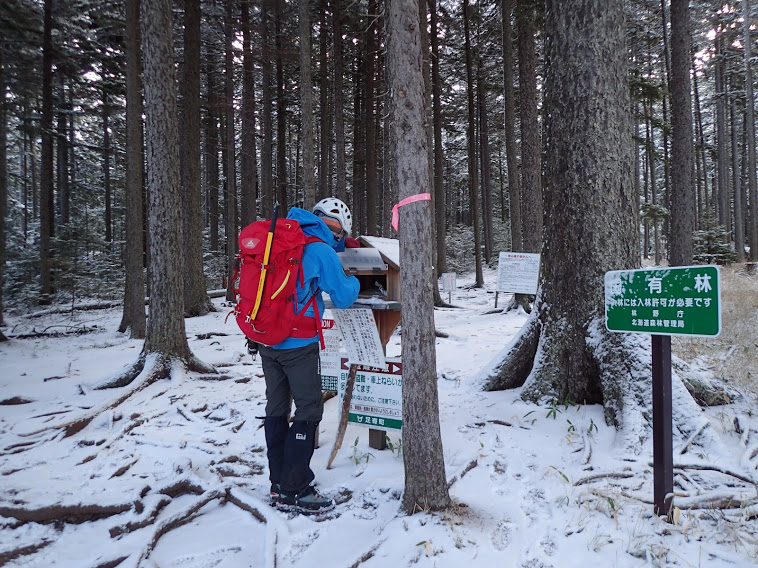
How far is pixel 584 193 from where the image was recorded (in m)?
4.48

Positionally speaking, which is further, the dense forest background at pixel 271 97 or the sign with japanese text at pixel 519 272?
the dense forest background at pixel 271 97

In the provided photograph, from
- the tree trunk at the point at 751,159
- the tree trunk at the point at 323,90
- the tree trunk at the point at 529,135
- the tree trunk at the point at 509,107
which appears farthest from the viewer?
the tree trunk at the point at 751,159

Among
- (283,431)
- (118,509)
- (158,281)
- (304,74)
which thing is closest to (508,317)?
(304,74)

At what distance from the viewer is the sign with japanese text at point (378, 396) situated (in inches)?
156

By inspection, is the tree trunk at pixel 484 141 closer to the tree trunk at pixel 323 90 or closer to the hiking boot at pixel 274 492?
the tree trunk at pixel 323 90

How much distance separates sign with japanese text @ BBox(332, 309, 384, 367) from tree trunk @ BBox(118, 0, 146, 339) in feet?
25.7

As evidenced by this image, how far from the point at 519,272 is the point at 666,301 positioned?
8.48 meters

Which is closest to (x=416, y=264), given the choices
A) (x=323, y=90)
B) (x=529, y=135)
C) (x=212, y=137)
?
(x=529, y=135)

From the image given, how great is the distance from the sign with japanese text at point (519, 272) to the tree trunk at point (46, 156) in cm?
1345

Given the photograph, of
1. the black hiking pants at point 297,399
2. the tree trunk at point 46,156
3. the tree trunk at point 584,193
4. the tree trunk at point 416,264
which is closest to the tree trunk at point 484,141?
the tree trunk at point 584,193

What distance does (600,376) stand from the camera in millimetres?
4188

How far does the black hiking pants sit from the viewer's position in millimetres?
3357

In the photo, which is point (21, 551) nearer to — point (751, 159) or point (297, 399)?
point (297, 399)

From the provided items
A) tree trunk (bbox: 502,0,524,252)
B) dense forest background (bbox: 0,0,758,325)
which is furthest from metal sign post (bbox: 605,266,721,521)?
tree trunk (bbox: 502,0,524,252)
